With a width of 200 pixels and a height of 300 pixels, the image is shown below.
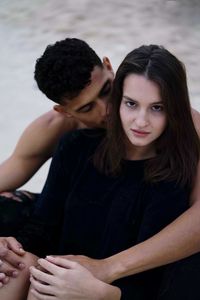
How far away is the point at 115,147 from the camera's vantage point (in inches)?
58.8

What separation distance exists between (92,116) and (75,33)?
2437 mm

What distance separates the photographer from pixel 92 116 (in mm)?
1598

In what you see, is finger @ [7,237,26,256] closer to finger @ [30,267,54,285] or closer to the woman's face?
finger @ [30,267,54,285]

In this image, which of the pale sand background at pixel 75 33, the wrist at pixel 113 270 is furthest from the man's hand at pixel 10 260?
the pale sand background at pixel 75 33

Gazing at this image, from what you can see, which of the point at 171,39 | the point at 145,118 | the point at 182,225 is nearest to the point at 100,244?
the point at 182,225

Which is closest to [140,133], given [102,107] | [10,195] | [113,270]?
[102,107]

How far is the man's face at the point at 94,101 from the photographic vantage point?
5.08ft

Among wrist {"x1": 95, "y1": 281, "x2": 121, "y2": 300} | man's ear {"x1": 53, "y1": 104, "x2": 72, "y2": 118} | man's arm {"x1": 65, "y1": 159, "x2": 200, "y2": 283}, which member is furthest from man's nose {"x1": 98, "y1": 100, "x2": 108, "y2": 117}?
wrist {"x1": 95, "y1": 281, "x2": 121, "y2": 300}

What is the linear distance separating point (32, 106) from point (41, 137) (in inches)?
58.5

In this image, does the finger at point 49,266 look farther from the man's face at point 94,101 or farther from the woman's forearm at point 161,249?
the man's face at point 94,101

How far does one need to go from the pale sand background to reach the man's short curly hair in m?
1.39

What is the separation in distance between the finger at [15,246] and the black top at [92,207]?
3.3 inches

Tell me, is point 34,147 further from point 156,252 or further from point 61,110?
point 156,252

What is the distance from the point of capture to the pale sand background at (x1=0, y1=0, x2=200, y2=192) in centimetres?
326
